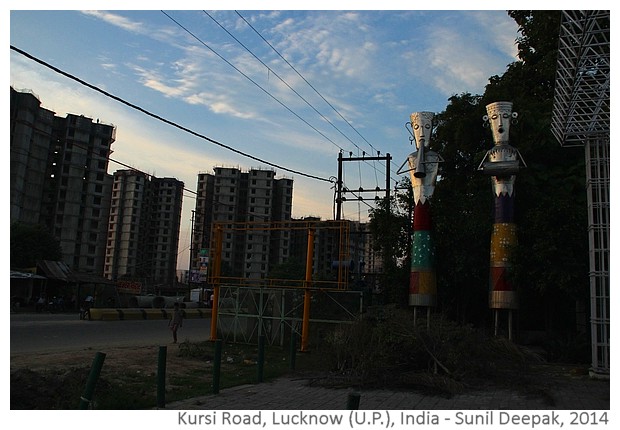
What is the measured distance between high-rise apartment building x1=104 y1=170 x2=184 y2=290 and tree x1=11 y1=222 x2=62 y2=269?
3187cm

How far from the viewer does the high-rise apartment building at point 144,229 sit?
288ft

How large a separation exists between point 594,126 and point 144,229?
8631 centimetres

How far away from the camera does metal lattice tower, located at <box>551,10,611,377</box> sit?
1032 centimetres

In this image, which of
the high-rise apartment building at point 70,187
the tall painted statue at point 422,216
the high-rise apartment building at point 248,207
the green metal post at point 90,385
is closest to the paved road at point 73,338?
the green metal post at point 90,385

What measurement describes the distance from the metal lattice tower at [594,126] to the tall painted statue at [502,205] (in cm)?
237

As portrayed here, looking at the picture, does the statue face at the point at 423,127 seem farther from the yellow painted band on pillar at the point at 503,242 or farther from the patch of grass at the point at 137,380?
the patch of grass at the point at 137,380

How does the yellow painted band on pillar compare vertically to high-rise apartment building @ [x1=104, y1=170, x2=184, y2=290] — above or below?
below

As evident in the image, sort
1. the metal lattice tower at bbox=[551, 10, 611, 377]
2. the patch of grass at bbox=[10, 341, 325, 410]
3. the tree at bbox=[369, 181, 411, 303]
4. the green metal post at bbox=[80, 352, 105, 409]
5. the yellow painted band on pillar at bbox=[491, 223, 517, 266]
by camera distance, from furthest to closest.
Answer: the tree at bbox=[369, 181, 411, 303], the yellow painted band on pillar at bbox=[491, 223, 517, 266], the metal lattice tower at bbox=[551, 10, 611, 377], the patch of grass at bbox=[10, 341, 325, 410], the green metal post at bbox=[80, 352, 105, 409]

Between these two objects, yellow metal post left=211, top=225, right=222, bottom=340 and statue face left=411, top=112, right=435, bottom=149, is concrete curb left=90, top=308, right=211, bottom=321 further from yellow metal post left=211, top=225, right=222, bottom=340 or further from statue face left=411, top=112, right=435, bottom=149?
statue face left=411, top=112, right=435, bottom=149

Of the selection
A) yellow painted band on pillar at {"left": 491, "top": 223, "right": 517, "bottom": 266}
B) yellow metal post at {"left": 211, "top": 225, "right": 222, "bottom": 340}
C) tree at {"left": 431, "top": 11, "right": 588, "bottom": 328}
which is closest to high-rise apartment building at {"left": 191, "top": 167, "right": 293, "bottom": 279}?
tree at {"left": 431, "top": 11, "right": 588, "bottom": 328}

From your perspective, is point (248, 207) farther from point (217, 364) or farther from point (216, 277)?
point (217, 364)
